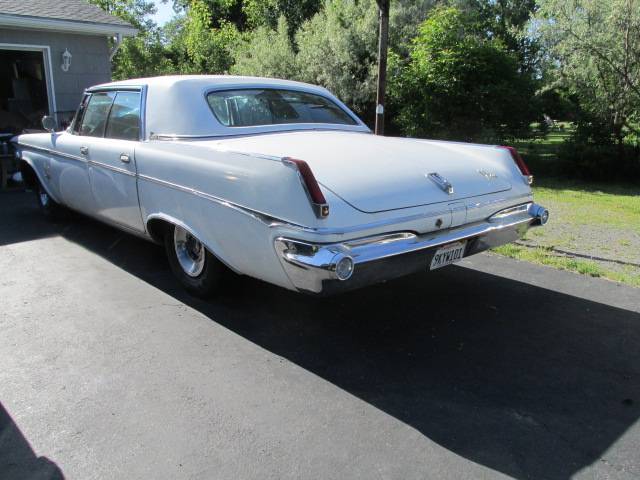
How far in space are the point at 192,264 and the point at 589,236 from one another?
4.73 meters

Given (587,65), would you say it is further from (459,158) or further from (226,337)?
(226,337)

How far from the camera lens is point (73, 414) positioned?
2.92m

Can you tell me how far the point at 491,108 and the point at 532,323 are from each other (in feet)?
28.2

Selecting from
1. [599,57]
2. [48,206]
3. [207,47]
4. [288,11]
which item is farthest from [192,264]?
[207,47]

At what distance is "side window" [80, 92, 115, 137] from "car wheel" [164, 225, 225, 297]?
1.50 meters

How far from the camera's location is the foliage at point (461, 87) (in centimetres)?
1163

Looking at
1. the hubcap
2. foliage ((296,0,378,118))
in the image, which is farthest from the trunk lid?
foliage ((296,0,378,118))

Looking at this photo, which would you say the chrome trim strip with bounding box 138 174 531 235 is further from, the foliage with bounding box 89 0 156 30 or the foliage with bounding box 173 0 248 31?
the foliage with bounding box 173 0 248 31

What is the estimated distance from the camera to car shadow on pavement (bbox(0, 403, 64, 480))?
97.0 inches

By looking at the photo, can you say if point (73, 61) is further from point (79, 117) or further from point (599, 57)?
point (599, 57)

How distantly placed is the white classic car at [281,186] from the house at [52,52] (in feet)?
21.5

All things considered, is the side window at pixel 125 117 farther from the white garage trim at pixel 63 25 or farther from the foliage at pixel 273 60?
the foliage at pixel 273 60

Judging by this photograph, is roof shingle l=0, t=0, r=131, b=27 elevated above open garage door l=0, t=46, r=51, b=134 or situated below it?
above

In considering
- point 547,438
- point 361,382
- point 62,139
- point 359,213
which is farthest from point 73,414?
point 62,139
